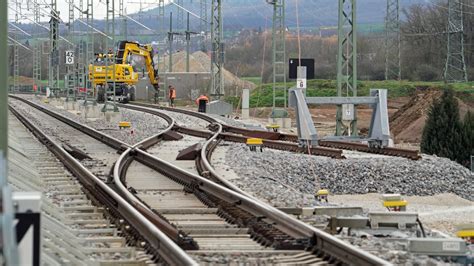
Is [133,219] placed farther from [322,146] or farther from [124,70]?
[124,70]

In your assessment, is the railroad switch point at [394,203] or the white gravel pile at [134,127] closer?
the railroad switch point at [394,203]

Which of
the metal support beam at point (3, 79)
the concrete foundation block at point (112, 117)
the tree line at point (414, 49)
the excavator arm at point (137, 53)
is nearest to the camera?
the metal support beam at point (3, 79)

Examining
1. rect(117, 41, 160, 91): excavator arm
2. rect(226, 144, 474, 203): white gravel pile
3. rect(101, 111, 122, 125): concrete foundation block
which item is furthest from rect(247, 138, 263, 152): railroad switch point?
rect(117, 41, 160, 91): excavator arm

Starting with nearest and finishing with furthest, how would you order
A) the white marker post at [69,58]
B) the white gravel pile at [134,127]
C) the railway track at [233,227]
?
the railway track at [233,227] → the white gravel pile at [134,127] → the white marker post at [69,58]

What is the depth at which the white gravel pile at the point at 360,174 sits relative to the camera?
21.8 metres

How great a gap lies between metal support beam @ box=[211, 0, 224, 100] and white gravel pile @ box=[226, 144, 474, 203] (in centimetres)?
3087

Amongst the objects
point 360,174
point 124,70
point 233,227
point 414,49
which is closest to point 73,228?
point 233,227

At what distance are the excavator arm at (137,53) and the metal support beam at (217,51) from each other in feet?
47.2

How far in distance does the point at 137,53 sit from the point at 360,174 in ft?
178

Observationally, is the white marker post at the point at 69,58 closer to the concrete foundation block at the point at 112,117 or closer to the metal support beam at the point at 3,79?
the concrete foundation block at the point at 112,117

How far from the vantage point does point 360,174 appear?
74.5ft

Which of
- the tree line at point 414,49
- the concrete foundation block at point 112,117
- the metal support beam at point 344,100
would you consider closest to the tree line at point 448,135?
the metal support beam at point 344,100

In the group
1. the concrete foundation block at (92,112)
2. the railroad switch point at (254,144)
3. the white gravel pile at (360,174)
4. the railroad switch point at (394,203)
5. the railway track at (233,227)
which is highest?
the railway track at (233,227)

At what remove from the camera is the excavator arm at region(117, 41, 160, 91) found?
7538 cm
